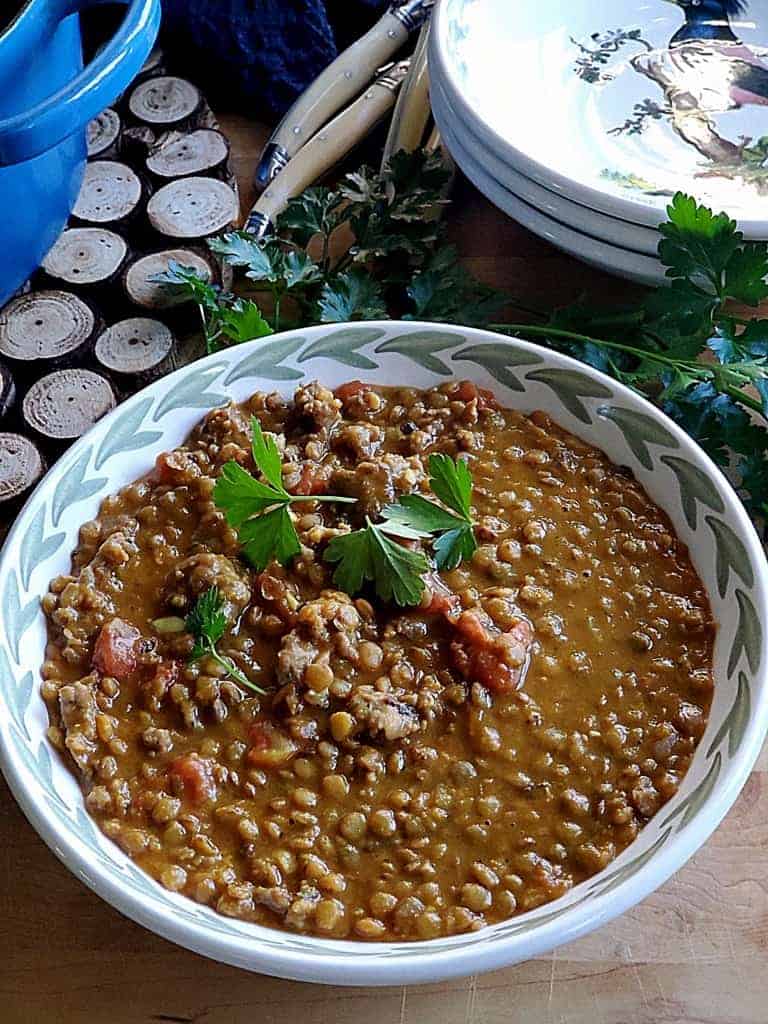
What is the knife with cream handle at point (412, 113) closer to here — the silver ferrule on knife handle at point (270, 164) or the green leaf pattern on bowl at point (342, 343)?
the silver ferrule on knife handle at point (270, 164)

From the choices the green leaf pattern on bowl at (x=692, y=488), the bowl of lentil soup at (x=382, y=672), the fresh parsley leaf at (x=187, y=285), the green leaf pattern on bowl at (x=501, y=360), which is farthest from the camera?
the fresh parsley leaf at (x=187, y=285)

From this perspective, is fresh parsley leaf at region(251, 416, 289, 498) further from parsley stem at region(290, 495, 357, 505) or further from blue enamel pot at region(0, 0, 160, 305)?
blue enamel pot at region(0, 0, 160, 305)

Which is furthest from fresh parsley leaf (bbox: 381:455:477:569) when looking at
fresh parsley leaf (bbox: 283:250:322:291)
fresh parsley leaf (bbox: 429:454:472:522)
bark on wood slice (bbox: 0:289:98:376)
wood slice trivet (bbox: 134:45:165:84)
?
wood slice trivet (bbox: 134:45:165:84)

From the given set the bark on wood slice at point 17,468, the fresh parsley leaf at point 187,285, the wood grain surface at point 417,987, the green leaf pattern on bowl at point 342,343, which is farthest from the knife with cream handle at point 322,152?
the wood grain surface at point 417,987

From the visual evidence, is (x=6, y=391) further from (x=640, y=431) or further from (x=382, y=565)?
(x=640, y=431)

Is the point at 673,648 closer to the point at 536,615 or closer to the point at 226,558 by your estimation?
the point at 536,615

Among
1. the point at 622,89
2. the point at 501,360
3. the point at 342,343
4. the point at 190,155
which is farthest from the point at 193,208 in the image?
the point at 622,89
